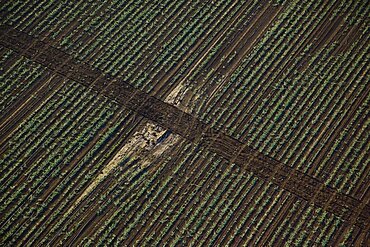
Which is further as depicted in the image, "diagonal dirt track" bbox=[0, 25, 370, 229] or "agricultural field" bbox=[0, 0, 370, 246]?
"diagonal dirt track" bbox=[0, 25, 370, 229]

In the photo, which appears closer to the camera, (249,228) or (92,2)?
(249,228)

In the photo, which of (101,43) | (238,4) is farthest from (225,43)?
(101,43)

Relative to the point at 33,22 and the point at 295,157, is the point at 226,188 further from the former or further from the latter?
the point at 33,22

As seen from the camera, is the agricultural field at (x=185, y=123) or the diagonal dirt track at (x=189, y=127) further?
the diagonal dirt track at (x=189, y=127)
